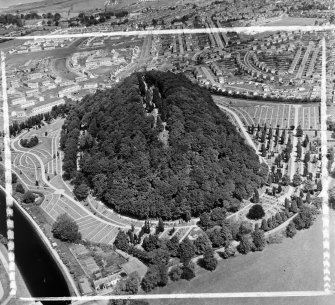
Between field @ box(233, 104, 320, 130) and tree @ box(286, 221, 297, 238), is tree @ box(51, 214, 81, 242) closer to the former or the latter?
tree @ box(286, 221, 297, 238)

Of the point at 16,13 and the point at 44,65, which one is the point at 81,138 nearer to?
the point at 44,65

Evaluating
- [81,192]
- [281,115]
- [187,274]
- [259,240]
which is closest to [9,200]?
[81,192]

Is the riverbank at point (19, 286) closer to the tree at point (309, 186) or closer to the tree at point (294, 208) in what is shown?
the tree at point (294, 208)

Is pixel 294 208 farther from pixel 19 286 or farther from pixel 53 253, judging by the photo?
pixel 19 286

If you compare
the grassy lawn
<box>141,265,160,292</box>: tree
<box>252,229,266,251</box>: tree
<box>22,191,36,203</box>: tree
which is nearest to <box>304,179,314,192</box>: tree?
the grassy lawn

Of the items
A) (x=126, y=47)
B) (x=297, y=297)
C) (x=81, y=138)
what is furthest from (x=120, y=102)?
(x=126, y=47)

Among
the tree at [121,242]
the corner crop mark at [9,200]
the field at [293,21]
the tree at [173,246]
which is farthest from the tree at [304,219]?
the field at [293,21]

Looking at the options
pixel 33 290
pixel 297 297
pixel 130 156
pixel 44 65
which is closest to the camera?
pixel 297 297
